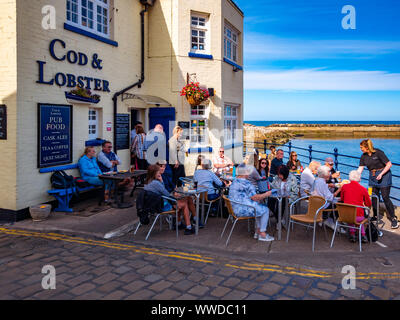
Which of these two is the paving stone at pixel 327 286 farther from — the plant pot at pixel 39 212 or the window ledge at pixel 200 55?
the window ledge at pixel 200 55

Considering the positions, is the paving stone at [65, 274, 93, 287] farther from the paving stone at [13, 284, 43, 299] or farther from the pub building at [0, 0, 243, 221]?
the pub building at [0, 0, 243, 221]

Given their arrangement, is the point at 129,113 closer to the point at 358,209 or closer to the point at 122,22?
the point at 122,22

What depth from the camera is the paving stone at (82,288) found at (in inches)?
172

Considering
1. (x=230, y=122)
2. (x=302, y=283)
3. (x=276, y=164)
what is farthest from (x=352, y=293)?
(x=230, y=122)

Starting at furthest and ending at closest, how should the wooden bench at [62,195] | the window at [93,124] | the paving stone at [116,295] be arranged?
the window at [93,124] < the wooden bench at [62,195] < the paving stone at [116,295]

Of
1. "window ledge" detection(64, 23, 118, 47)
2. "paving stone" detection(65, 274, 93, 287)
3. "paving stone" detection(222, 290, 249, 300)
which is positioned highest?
"window ledge" detection(64, 23, 118, 47)

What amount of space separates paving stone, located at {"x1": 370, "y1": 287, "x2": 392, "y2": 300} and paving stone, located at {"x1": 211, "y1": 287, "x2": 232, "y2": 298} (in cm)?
174

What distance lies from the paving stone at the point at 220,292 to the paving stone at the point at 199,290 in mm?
98

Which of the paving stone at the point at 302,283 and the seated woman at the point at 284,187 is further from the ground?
the seated woman at the point at 284,187

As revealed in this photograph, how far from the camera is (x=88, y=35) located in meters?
9.46

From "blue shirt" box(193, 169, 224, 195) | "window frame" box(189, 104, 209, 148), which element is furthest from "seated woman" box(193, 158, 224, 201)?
"window frame" box(189, 104, 209, 148)

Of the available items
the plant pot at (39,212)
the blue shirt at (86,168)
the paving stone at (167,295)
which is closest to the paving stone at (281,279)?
the paving stone at (167,295)

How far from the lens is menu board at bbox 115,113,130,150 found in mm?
10922
